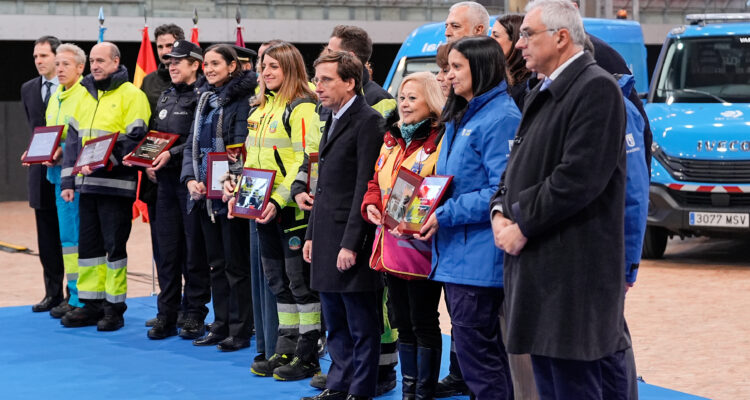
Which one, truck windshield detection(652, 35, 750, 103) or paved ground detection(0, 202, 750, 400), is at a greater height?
truck windshield detection(652, 35, 750, 103)

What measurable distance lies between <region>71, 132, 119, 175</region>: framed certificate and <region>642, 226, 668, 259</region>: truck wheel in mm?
5716

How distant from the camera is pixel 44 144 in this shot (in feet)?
26.6

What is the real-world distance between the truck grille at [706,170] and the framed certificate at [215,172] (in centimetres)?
519

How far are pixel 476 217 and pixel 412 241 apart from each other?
589mm

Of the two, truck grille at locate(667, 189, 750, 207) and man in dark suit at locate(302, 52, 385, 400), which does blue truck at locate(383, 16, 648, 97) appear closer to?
truck grille at locate(667, 189, 750, 207)

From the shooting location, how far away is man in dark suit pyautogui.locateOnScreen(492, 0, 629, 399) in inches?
134

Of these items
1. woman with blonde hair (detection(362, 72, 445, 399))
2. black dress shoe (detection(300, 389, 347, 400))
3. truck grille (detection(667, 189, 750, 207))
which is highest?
woman with blonde hair (detection(362, 72, 445, 399))

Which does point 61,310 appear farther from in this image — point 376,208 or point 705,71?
point 705,71

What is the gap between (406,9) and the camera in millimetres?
20156

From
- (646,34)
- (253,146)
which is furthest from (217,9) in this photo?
(253,146)

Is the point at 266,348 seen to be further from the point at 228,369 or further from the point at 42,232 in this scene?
the point at 42,232

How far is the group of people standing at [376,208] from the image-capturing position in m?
3.46

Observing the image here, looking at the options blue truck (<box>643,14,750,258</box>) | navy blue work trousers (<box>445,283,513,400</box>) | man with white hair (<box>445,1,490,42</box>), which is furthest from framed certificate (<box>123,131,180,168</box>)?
blue truck (<box>643,14,750,258</box>)

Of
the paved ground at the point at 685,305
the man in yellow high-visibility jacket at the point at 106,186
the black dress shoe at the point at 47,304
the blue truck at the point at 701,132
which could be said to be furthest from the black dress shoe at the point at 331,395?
the blue truck at the point at 701,132
